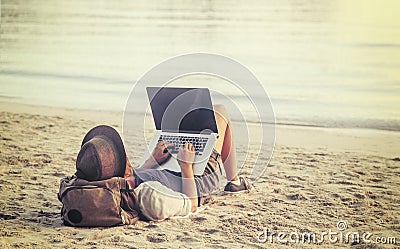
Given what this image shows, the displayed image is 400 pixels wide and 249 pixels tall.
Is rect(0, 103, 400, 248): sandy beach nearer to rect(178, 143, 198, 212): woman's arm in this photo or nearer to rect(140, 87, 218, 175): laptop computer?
rect(178, 143, 198, 212): woman's arm

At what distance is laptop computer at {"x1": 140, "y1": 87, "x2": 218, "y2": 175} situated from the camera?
304cm

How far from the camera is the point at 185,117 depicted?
3129 millimetres

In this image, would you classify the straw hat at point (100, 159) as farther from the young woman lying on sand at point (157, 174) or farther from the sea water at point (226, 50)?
the sea water at point (226, 50)

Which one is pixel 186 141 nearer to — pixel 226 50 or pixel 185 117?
pixel 185 117

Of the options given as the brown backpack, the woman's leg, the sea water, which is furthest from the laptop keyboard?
the sea water

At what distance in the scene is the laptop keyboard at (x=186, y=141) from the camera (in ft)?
9.72

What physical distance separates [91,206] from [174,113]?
0.74m

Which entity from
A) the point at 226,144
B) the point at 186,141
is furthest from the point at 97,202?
the point at 226,144

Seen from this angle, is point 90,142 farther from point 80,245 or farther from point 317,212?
point 317,212

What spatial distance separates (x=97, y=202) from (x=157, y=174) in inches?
12.0

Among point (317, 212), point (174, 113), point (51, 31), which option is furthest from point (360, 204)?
point (51, 31)

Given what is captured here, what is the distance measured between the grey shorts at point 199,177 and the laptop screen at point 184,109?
17 centimetres

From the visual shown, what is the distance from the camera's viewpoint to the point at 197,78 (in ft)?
13.7

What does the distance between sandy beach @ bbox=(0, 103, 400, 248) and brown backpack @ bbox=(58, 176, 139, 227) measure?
0.05 m
